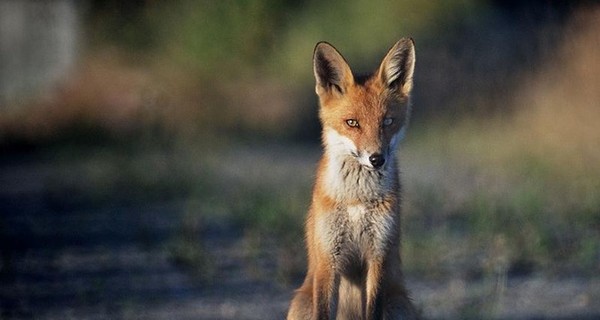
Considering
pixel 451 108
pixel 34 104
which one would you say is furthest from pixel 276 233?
pixel 34 104

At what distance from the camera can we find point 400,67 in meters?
5.90

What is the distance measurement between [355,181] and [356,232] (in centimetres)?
28

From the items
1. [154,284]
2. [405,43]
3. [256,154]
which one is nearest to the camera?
[405,43]

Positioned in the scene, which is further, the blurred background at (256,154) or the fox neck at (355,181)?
the blurred background at (256,154)

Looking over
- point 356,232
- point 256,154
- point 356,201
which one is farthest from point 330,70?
point 256,154

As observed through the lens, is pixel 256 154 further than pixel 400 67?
Yes

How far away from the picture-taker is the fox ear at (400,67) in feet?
19.1

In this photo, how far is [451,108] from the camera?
15164 mm

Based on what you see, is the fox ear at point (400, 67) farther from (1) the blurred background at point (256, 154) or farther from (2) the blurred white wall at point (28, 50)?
(2) the blurred white wall at point (28, 50)

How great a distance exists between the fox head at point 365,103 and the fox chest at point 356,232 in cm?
26

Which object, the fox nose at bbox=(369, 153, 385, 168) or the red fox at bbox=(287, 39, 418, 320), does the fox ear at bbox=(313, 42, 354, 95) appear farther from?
the fox nose at bbox=(369, 153, 385, 168)

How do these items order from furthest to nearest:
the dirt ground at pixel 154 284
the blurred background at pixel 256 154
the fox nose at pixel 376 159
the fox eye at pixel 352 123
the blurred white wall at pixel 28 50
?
1. the blurred white wall at pixel 28 50
2. the blurred background at pixel 256 154
3. the dirt ground at pixel 154 284
4. the fox eye at pixel 352 123
5. the fox nose at pixel 376 159

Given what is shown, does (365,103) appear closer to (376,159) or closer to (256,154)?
(376,159)

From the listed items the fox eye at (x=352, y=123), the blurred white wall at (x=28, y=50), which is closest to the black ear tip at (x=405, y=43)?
the fox eye at (x=352, y=123)
